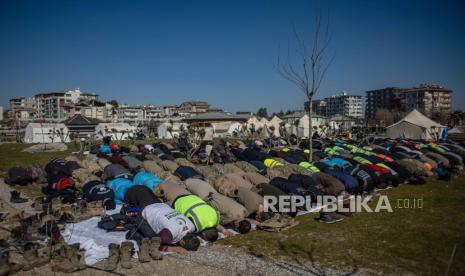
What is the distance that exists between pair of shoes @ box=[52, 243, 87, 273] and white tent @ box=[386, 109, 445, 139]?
34.0m

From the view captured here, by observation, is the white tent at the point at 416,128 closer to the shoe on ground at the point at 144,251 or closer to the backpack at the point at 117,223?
the backpack at the point at 117,223

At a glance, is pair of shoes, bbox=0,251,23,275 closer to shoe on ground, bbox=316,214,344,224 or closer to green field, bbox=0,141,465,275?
green field, bbox=0,141,465,275

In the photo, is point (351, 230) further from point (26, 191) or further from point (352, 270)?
point (26, 191)

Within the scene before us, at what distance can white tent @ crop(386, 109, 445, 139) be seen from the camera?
32.6 metres

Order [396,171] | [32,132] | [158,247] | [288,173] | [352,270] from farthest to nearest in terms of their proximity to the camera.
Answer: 1. [32,132]
2. [396,171]
3. [288,173]
4. [158,247]
5. [352,270]

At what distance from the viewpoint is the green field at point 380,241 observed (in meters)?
5.73

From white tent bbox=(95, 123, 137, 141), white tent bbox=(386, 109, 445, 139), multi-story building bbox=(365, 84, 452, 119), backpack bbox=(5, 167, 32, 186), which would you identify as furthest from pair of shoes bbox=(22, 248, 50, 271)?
multi-story building bbox=(365, 84, 452, 119)

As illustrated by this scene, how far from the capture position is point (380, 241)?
6785 mm

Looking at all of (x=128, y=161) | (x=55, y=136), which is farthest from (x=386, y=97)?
(x=128, y=161)

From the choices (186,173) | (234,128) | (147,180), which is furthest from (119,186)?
(234,128)

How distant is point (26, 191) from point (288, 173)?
9698 mm

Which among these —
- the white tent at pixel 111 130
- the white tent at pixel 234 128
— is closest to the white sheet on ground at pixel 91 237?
the white tent at pixel 111 130

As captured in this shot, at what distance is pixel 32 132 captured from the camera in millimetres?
34156

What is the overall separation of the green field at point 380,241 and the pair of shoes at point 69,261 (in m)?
2.91
